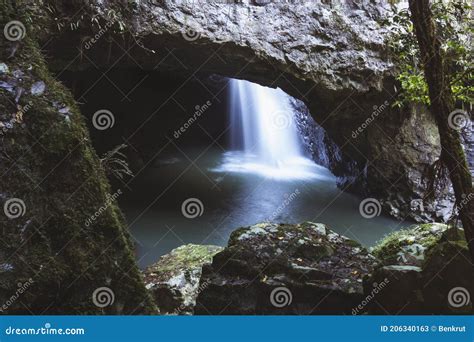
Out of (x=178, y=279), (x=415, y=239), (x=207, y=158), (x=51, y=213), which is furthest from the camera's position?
(x=207, y=158)

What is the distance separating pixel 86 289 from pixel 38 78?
3.99 feet

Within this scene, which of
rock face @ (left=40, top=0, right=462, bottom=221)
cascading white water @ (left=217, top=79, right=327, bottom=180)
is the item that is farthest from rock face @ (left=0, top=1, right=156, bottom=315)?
cascading white water @ (left=217, top=79, right=327, bottom=180)

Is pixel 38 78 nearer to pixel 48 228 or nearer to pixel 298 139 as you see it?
pixel 48 228

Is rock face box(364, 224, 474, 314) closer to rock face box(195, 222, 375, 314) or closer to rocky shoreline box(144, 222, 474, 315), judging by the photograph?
rocky shoreline box(144, 222, 474, 315)

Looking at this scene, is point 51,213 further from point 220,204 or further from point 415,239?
point 220,204

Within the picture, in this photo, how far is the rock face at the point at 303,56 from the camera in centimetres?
751

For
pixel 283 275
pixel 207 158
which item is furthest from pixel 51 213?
pixel 207 158

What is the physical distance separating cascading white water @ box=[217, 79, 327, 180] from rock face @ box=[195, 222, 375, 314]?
31.1 ft

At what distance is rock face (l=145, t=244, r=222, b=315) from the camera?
489cm

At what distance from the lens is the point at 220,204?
11.0 metres

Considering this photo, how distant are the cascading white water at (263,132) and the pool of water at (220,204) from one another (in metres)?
0.57

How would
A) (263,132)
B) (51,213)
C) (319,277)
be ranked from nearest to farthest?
(51,213), (319,277), (263,132)

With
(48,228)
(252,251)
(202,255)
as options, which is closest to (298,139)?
(202,255)

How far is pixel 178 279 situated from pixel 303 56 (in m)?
5.13
